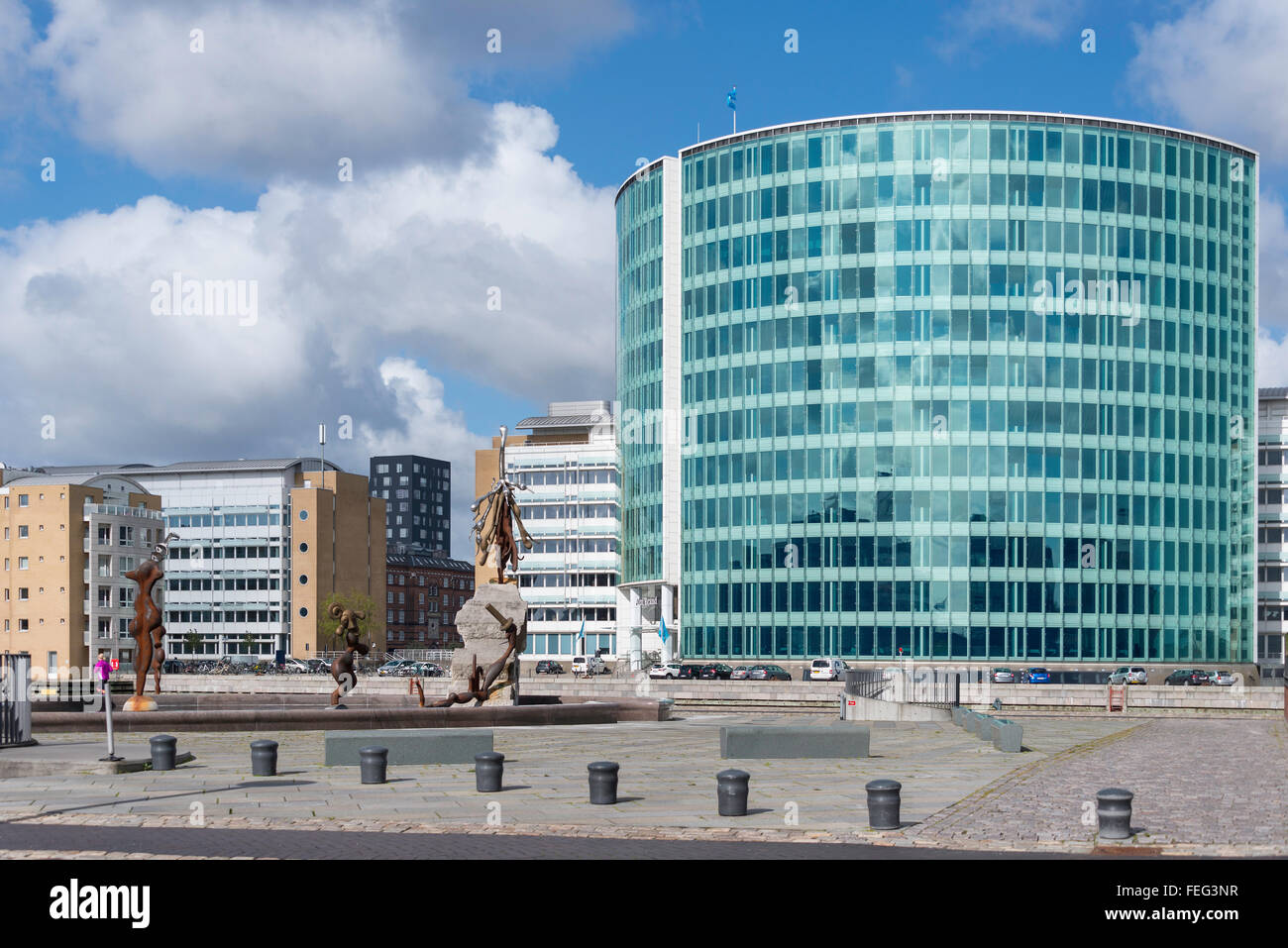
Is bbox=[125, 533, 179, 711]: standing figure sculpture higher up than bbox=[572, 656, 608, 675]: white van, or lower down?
higher up

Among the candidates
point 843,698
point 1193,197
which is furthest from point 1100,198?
point 843,698

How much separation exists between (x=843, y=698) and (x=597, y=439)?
88223mm

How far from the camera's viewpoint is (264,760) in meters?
26.4

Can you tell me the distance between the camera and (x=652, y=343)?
371 feet

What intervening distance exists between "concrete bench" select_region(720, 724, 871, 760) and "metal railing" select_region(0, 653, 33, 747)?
600 inches

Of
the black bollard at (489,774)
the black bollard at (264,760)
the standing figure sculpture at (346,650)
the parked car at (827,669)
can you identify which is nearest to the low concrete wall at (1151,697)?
the parked car at (827,669)

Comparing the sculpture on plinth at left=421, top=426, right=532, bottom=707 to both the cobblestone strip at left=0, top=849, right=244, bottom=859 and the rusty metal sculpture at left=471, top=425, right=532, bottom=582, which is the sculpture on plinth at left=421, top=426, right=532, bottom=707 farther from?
the cobblestone strip at left=0, top=849, right=244, bottom=859

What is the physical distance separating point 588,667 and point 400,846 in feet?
310

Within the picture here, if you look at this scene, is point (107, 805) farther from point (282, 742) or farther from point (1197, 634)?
point (1197, 634)

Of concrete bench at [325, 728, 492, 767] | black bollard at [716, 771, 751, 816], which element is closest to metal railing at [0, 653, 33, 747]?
concrete bench at [325, 728, 492, 767]

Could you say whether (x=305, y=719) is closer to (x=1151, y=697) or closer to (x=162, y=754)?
(x=162, y=754)

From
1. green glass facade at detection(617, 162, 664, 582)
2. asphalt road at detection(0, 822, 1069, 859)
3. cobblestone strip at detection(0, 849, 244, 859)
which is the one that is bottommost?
asphalt road at detection(0, 822, 1069, 859)

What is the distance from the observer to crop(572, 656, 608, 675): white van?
353ft

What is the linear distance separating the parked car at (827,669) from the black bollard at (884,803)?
72.2m
